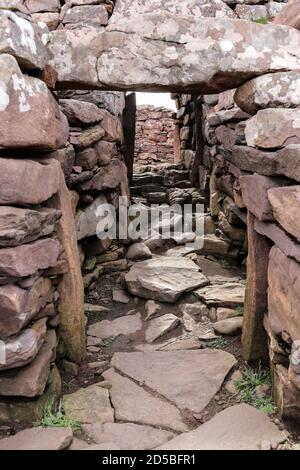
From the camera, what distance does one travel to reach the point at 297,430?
2.42 m

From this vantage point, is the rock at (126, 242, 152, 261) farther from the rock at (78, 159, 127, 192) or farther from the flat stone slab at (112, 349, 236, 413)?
the flat stone slab at (112, 349, 236, 413)

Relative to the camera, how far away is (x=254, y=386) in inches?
123

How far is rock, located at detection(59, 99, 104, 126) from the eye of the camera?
4431 millimetres

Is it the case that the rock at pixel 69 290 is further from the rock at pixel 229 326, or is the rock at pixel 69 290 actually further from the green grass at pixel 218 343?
the rock at pixel 229 326

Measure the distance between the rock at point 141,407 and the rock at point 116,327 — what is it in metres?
0.93

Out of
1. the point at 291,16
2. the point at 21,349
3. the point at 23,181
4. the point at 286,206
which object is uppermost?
the point at 291,16

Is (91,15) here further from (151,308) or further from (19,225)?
(151,308)

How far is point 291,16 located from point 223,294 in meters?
2.96

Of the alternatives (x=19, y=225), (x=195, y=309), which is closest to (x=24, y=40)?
(x=19, y=225)

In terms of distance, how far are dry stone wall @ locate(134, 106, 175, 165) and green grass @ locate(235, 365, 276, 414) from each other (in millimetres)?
10618

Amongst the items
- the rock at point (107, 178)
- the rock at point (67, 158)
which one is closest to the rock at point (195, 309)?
the rock at point (107, 178)

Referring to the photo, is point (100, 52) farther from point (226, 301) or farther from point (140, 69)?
point (226, 301)

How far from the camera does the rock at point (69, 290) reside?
10.3ft

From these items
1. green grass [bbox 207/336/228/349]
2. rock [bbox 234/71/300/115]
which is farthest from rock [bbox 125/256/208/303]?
rock [bbox 234/71/300/115]
